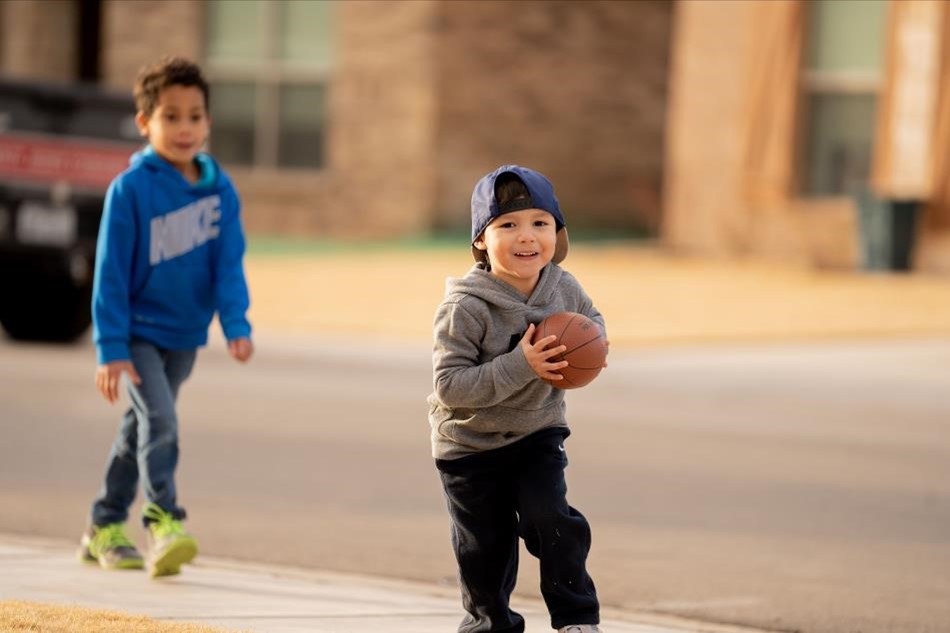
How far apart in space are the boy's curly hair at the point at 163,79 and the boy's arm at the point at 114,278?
317mm

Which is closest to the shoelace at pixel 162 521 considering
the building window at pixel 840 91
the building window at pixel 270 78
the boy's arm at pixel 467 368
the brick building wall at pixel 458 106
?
the boy's arm at pixel 467 368

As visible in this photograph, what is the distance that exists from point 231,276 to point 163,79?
2.36ft

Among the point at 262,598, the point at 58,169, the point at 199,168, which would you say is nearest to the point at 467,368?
the point at 262,598

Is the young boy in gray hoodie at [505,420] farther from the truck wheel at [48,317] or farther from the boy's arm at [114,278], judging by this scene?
the truck wheel at [48,317]

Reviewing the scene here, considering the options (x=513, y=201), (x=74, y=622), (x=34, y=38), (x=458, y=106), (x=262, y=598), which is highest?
(x=34, y=38)

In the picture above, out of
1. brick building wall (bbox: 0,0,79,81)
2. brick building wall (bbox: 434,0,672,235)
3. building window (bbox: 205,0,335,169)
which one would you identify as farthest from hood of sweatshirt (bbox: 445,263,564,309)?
brick building wall (bbox: 0,0,79,81)

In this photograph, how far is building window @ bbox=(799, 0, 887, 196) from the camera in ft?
73.6

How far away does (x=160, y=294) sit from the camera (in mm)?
6789

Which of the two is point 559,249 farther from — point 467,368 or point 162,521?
point 162,521

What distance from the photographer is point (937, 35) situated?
21.2 m

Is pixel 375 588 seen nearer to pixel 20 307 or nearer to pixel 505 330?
pixel 505 330

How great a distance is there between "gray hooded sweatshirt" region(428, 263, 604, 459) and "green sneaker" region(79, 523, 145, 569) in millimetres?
1876

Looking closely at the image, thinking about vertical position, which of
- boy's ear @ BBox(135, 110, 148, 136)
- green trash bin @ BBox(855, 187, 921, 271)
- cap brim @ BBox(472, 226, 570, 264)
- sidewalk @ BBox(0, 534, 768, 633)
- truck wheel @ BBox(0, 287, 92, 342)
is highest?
boy's ear @ BBox(135, 110, 148, 136)

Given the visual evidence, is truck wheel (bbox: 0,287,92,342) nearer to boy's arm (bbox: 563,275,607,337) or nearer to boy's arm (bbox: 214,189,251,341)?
boy's arm (bbox: 214,189,251,341)
